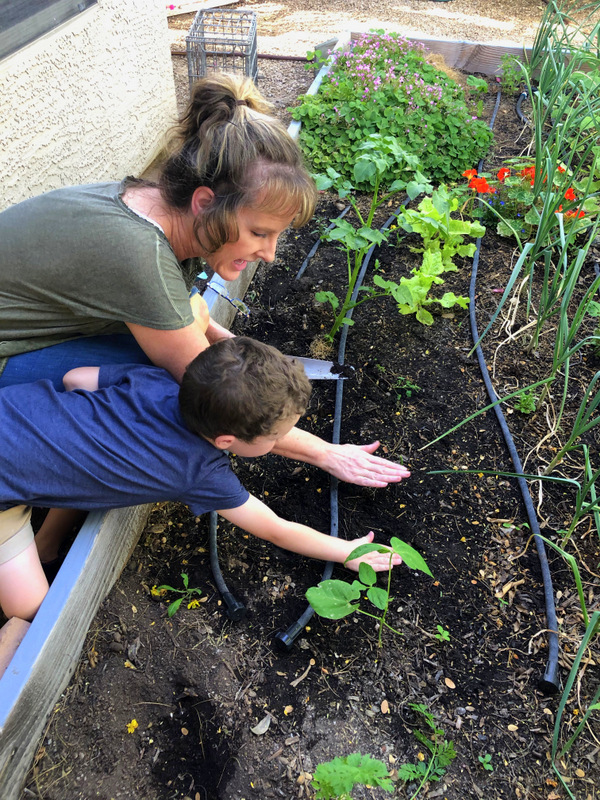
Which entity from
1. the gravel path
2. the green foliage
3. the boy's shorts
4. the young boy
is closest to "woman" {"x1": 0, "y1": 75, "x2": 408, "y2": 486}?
the young boy

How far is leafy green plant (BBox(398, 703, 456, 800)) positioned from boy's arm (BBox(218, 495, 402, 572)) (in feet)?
1.28

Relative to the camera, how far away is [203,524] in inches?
69.4

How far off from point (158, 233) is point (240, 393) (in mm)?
484

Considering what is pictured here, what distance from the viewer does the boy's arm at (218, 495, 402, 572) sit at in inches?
57.9

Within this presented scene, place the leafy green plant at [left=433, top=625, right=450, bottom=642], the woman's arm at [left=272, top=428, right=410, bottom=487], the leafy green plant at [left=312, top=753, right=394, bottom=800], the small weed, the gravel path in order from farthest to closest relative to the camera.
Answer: the gravel path, the small weed, the woman's arm at [left=272, top=428, right=410, bottom=487], the leafy green plant at [left=433, top=625, right=450, bottom=642], the leafy green plant at [left=312, top=753, right=394, bottom=800]

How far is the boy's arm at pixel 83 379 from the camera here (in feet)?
5.00

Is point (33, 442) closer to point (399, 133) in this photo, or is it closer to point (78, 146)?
point (78, 146)

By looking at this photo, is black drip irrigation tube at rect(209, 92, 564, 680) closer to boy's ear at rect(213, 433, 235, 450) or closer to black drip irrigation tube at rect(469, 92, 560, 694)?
black drip irrigation tube at rect(469, 92, 560, 694)

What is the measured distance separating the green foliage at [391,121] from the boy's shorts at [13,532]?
2.54 m

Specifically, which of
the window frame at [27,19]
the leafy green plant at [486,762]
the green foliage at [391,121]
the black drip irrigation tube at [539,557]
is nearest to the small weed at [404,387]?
the black drip irrigation tube at [539,557]

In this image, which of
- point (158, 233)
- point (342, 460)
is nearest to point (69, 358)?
point (158, 233)

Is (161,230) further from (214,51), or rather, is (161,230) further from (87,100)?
(214,51)

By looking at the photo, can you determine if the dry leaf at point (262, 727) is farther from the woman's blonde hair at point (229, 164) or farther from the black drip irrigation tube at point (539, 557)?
the woman's blonde hair at point (229, 164)

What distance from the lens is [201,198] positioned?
1.42 m
